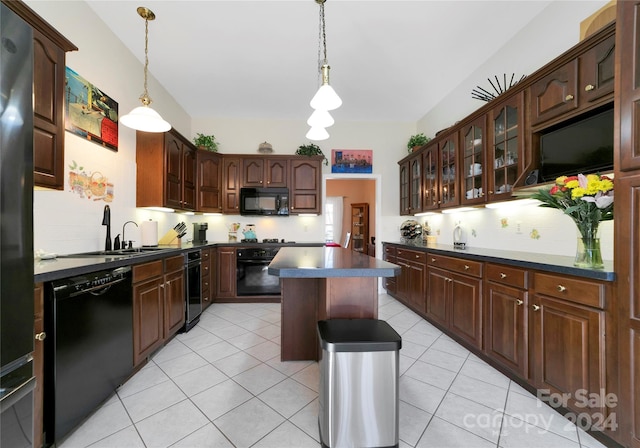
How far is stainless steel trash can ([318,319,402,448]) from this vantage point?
1.22 metres

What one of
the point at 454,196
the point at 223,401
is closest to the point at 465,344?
the point at 454,196

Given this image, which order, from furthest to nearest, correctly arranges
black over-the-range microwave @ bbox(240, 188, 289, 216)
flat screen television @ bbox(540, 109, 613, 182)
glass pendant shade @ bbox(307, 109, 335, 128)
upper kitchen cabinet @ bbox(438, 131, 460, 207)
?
black over-the-range microwave @ bbox(240, 188, 289, 216), upper kitchen cabinet @ bbox(438, 131, 460, 207), glass pendant shade @ bbox(307, 109, 335, 128), flat screen television @ bbox(540, 109, 613, 182)

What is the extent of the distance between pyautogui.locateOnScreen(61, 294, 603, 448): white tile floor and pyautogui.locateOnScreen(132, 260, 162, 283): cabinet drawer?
782mm

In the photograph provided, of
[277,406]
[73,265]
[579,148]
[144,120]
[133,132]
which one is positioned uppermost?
[133,132]

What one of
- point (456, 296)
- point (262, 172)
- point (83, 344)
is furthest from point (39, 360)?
point (262, 172)

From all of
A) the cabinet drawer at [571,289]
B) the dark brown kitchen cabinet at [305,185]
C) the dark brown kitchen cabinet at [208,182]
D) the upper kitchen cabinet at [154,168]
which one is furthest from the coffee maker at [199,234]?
the cabinet drawer at [571,289]

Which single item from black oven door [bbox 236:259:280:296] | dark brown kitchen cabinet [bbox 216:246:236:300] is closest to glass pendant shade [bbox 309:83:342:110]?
black oven door [bbox 236:259:280:296]

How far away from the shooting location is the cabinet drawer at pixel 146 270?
1.99 metres

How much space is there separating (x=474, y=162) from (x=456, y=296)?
4.93ft

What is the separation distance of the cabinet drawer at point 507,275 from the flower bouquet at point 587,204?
1.08ft

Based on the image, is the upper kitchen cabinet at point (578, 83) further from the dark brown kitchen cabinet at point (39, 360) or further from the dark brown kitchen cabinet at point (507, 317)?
the dark brown kitchen cabinet at point (39, 360)

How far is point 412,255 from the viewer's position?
3.56 metres

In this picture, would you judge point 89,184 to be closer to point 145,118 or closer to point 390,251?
point 145,118

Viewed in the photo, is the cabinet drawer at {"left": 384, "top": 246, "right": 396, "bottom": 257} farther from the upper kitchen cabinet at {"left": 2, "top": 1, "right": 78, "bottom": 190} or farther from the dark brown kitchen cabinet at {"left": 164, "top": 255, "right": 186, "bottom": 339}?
the upper kitchen cabinet at {"left": 2, "top": 1, "right": 78, "bottom": 190}
